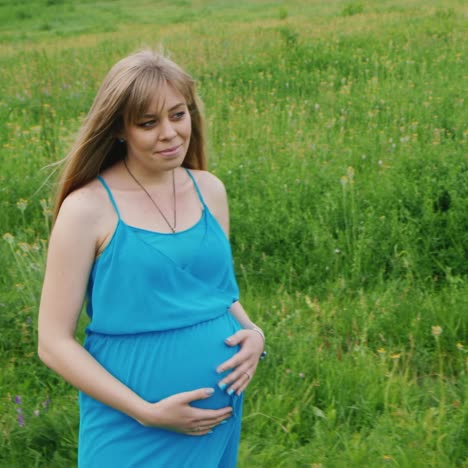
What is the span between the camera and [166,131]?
191 centimetres

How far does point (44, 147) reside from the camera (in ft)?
20.2

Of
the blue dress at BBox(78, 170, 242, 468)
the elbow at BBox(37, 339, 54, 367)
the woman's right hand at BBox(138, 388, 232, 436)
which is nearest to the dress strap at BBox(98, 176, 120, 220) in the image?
the blue dress at BBox(78, 170, 242, 468)

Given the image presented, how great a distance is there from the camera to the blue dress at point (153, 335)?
1.84 m

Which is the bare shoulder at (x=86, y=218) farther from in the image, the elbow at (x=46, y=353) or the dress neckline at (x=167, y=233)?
the elbow at (x=46, y=353)

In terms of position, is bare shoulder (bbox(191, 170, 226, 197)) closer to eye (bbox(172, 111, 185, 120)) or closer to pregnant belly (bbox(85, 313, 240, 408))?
eye (bbox(172, 111, 185, 120))

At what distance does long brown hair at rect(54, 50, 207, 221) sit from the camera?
1891 mm

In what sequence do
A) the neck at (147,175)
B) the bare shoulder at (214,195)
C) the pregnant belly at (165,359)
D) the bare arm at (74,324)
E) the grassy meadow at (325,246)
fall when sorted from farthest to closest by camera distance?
the grassy meadow at (325,246) < the bare shoulder at (214,195) < the neck at (147,175) < the pregnant belly at (165,359) < the bare arm at (74,324)

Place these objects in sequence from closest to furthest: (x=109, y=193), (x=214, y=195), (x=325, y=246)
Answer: (x=109, y=193) < (x=214, y=195) < (x=325, y=246)

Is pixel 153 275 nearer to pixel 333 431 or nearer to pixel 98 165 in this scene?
pixel 98 165

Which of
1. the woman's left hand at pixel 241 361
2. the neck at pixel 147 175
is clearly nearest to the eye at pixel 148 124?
the neck at pixel 147 175

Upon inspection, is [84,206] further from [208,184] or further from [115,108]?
[208,184]

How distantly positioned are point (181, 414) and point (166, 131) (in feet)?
2.20

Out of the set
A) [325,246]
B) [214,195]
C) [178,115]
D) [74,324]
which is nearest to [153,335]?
[74,324]

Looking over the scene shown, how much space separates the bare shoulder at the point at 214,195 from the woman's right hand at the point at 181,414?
49 cm
